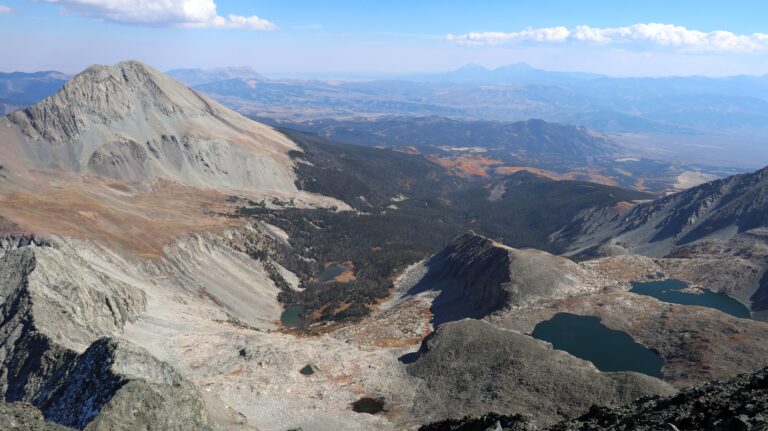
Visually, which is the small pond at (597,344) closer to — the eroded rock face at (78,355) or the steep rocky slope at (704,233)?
the steep rocky slope at (704,233)

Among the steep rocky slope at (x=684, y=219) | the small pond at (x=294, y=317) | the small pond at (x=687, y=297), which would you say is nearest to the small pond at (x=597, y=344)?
the small pond at (x=687, y=297)

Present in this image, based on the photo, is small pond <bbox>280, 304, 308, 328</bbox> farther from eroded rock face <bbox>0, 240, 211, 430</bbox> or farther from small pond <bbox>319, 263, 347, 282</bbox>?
eroded rock face <bbox>0, 240, 211, 430</bbox>

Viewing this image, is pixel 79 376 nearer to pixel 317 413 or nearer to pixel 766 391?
pixel 317 413

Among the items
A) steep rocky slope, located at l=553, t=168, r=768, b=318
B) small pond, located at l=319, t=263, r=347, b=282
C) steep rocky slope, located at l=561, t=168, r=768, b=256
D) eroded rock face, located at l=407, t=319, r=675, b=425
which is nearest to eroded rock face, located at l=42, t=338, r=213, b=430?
eroded rock face, located at l=407, t=319, r=675, b=425

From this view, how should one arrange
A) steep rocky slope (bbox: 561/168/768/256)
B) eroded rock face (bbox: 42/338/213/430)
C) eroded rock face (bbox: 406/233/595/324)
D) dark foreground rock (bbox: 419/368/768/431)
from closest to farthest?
dark foreground rock (bbox: 419/368/768/431)
eroded rock face (bbox: 42/338/213/430)
eroded rock face (bbox: 406/233/595/324)
steep rocky slope (bbox: 561/168/768/256)

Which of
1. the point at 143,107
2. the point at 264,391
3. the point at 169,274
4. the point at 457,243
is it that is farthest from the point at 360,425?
the point at 143,107

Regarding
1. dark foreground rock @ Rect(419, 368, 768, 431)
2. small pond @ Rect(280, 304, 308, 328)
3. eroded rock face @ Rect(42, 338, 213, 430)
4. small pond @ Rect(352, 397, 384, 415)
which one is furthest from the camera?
small pond @ Rect(280, 304, 308, 328)
